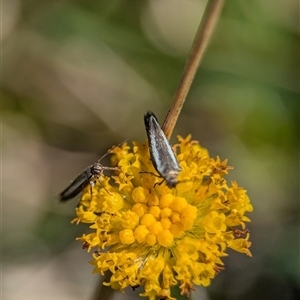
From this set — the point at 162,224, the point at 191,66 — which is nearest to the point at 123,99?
the point at 191,66

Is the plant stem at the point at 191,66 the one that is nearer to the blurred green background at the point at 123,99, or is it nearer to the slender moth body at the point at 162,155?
the slender moth body at the point at 162,155

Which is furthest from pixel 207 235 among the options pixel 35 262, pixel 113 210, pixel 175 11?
pixel 175 11

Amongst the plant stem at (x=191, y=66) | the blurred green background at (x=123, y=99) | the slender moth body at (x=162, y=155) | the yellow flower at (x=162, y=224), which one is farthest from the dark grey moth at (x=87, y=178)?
the blurred green background at (x=123, y=99)

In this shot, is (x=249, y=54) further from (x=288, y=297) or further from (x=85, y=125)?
(x=288, y=297)

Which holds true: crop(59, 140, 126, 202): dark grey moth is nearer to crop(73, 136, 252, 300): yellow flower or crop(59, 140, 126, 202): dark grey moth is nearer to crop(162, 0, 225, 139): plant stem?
crop(73, 136, 252, 300): yellow flower

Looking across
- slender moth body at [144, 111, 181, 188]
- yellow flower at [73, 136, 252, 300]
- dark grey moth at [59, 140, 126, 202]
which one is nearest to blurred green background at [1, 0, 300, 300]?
dark grey moth at [59, 140, 126, 202]

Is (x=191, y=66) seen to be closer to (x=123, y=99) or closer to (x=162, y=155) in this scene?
(x=162, y=155)
